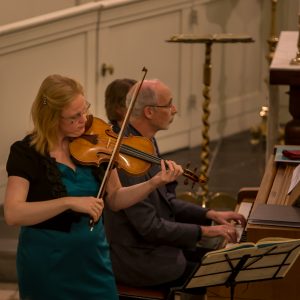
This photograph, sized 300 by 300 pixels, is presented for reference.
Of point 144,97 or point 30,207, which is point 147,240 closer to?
point 144,97

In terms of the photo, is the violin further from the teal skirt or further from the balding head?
the balding head

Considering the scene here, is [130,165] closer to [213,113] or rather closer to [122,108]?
[122,108]

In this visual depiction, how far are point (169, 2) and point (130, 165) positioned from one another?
4013 mm

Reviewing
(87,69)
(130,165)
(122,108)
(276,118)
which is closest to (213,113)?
(87,69)

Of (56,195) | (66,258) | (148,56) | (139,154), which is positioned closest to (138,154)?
(139,154)

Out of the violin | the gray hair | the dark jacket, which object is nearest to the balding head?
the gray hair

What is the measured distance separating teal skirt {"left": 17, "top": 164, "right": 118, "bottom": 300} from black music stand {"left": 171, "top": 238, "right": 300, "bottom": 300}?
1.68 feet

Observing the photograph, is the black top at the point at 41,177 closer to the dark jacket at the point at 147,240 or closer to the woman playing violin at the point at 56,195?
the woman playing violin at the point at 56,195

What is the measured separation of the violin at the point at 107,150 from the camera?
12.3ft

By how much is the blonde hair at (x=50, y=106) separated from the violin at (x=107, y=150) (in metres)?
0.10

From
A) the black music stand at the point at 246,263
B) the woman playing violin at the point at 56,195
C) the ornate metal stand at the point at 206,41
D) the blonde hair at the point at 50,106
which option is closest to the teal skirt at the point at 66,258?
the woman playing violin at the point at 56,195

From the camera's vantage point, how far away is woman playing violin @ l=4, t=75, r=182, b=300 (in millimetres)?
3686

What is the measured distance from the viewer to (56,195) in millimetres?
3697

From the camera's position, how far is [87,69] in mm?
7031
